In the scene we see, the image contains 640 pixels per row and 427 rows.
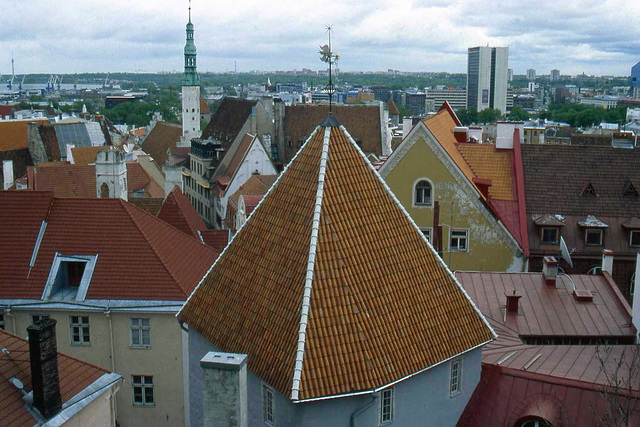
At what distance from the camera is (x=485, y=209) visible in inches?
1244

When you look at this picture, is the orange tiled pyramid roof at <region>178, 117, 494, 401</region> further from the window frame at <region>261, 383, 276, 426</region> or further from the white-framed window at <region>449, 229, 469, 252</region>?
the white-framed window at <region>449, 229, 469, 252</region>

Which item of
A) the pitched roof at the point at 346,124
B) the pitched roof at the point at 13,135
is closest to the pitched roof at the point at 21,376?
the pitched roof at the point at 346,124

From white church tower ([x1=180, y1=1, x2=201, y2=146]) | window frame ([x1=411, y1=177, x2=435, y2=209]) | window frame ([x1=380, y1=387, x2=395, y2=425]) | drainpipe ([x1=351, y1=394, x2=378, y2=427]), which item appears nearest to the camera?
drainpipe ([x1=351, y1=394, x2=378, y2=427])

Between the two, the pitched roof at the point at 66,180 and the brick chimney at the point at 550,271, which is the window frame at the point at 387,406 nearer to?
the brick chimney at the point at 550,271

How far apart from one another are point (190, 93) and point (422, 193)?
8296 cm

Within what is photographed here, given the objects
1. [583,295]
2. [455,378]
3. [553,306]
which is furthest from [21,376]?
[583,295]

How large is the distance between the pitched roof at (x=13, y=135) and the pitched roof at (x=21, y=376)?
57277mm

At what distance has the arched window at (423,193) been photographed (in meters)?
32.2

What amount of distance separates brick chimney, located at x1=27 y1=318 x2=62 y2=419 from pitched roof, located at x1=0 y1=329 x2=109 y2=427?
416 millimetres

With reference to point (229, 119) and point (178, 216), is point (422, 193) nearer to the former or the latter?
point (178, 216)

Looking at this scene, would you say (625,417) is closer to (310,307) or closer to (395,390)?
(395,390)

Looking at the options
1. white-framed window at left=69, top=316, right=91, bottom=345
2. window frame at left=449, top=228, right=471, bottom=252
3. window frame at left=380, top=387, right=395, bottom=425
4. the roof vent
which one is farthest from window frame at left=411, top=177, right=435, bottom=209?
window frame at left=380, top=387, right=395, bottom=425

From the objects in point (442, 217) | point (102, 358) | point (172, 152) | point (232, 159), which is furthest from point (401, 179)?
point (172, 152)

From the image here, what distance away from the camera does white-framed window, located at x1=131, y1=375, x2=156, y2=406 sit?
27328mm
